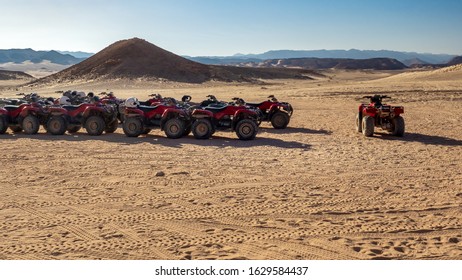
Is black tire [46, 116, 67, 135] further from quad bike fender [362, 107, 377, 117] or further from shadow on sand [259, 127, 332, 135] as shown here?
quad bike fender [362, 107, 377, 117]

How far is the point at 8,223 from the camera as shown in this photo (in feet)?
20.7

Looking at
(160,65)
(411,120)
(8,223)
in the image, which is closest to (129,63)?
(160,65)

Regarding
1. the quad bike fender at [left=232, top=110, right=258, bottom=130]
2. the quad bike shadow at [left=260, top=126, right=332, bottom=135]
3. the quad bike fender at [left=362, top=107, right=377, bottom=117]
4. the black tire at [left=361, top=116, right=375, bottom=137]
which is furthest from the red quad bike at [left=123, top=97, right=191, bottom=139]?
the quad bike fender at [left=362, top=107, right=377, bottom=117]

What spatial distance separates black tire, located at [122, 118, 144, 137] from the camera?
13.7 m

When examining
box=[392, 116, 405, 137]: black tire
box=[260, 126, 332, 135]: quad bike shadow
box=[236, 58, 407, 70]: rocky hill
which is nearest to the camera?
box=[392, 116, 405, 137]: black tire

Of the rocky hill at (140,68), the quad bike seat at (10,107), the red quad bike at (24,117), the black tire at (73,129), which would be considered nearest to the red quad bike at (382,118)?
the black tire at (73,129)

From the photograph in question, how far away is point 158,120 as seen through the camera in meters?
13.8

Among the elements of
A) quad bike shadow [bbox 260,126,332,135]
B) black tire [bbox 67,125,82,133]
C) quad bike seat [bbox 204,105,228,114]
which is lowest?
quad bike shadow [bbox 260,126,332,135]

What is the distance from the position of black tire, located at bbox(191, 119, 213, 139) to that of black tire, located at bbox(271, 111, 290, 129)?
3.10 m

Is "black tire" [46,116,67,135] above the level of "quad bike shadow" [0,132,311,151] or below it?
above

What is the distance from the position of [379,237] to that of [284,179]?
303 cm

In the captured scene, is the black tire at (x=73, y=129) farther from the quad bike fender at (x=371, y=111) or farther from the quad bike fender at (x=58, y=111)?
the quad bike fender at (x=371, y=111)

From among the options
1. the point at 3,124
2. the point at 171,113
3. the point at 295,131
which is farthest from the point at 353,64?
the point at 3,124

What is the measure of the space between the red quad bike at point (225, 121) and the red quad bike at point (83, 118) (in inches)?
102
